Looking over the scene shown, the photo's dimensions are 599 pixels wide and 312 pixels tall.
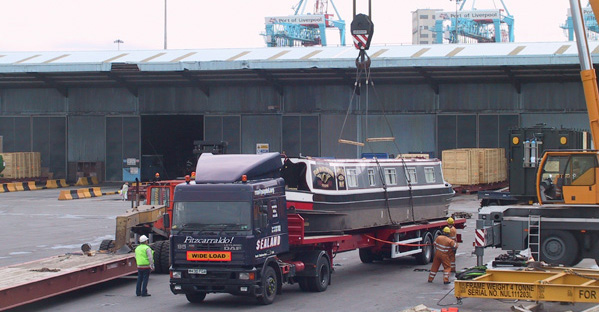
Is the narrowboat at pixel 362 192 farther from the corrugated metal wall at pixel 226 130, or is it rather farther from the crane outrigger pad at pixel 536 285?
the corrugated metal wall at pixel 226 130

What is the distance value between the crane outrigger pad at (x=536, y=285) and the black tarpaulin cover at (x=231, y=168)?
17.2 feet

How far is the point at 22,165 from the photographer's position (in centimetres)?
6025

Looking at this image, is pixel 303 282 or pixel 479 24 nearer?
pixel 303 282

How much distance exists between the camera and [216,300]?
18422 mm

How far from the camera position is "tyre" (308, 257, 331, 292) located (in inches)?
747

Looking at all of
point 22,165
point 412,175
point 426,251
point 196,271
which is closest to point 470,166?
point 426,251

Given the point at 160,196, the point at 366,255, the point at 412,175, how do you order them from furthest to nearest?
the point at 366,255 < the point at 160,196 < the point at 412,175

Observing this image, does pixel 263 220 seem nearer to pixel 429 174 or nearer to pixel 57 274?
pixel 57 274

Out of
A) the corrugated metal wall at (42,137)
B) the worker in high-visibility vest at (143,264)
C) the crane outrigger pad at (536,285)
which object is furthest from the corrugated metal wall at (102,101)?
the crane outrigger pad at (536,285)

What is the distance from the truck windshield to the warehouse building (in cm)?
3371

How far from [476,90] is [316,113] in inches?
471

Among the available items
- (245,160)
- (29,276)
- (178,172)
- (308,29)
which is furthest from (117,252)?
(308,29)

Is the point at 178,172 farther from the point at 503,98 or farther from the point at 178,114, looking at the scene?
the point at 503,98

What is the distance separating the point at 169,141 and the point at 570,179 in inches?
1877
